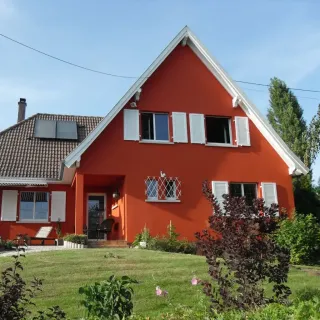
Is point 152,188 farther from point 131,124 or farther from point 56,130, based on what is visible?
point 56,130

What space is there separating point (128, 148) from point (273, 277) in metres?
12.6

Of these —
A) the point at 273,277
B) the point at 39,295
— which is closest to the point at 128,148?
the point at 39,295

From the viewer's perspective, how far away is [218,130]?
65.6ft

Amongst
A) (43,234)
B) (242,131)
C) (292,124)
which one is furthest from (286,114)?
(43,234)

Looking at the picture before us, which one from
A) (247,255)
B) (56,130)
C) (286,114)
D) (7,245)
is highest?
(286,114)

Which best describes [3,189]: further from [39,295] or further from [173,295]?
Result: [173,295]

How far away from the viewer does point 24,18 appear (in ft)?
37.9

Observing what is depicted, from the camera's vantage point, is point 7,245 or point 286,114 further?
point 286,114

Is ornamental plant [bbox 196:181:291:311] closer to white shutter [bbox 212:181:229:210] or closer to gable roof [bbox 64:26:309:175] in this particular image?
white shutter [bbox 212:181:229:210]

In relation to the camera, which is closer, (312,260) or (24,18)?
(24,18)

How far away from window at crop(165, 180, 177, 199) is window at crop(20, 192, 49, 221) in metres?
6.24

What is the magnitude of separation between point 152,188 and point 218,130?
442cm

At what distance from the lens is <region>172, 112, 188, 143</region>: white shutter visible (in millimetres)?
18828

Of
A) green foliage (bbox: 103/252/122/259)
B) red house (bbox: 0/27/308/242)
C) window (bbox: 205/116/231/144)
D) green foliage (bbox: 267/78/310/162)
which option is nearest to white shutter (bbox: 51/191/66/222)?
red house (bbox: 0/27/308/242)
